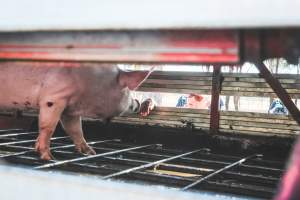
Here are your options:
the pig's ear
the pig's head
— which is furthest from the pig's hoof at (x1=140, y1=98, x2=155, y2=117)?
the pig's ear

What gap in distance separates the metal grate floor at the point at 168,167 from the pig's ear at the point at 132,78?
39 centimetres

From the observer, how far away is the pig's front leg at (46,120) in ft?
7.11

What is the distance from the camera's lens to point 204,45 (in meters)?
0.84

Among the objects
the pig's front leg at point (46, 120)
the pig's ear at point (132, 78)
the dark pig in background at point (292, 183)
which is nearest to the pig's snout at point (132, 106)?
the pig's ear at point (132, 78)

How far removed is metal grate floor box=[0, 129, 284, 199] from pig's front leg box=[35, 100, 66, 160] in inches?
2.2

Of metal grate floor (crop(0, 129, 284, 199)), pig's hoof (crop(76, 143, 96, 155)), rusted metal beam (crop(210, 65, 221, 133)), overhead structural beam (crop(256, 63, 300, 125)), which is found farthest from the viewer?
rusted metal beam (crop(210, 65, 221, 133))

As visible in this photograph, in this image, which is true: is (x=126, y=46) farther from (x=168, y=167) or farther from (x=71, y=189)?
(x=168, y=167)

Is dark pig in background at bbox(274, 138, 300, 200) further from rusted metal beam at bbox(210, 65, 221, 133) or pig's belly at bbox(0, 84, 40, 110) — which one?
rusted metal beam at bbox(210, 65, 221, 133)

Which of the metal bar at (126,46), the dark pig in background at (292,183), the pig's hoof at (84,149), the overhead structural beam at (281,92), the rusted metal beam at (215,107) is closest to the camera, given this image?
the dark pig in background at (292,183)

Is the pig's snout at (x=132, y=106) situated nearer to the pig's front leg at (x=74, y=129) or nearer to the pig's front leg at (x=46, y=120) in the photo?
the pig's front leg at (x=74, y=129)

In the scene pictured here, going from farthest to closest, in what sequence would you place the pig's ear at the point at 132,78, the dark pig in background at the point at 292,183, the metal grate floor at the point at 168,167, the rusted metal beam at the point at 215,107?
the rusted metal beam at the point at 215,107 < the pig's ear at the point at 132,78 < the metal grate floor at the point at 168,167 < the dark pig in background at the point at 292,183

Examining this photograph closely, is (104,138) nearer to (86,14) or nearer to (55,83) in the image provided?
(55,83)

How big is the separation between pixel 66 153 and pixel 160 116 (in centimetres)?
113

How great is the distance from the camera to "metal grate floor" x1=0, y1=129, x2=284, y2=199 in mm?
1747
